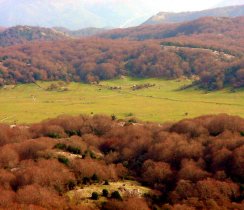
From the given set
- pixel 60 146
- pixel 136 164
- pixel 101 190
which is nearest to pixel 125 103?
→ pixel 60 146

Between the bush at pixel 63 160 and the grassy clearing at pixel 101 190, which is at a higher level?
the bush at pixel 63 160

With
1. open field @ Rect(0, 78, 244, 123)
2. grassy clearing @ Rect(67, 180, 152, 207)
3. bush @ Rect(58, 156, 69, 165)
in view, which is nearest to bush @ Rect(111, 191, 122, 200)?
grassy clearing @ Rect(67, 180, 152, 207)

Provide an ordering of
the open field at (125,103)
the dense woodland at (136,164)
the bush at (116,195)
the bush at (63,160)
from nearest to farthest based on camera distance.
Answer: the dense woodland at (136,164), the bush at (116,195), the bush at (63,160), the open field at (125,103)

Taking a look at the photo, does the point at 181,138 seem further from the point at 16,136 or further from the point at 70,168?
the point at 16,136

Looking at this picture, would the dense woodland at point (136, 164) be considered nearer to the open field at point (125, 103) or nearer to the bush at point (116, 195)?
the bush at point (116, 195)

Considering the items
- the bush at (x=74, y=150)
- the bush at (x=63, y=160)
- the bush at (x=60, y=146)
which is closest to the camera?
the bush at (x=63, y=160)

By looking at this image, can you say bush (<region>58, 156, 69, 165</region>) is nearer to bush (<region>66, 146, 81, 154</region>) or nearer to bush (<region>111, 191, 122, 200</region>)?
bush (<region>66, 146, 81, 154</region>)

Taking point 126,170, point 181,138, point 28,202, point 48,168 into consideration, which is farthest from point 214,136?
point 28,202

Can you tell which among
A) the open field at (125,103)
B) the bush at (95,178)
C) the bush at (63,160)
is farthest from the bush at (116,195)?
the open field at (125,103)
